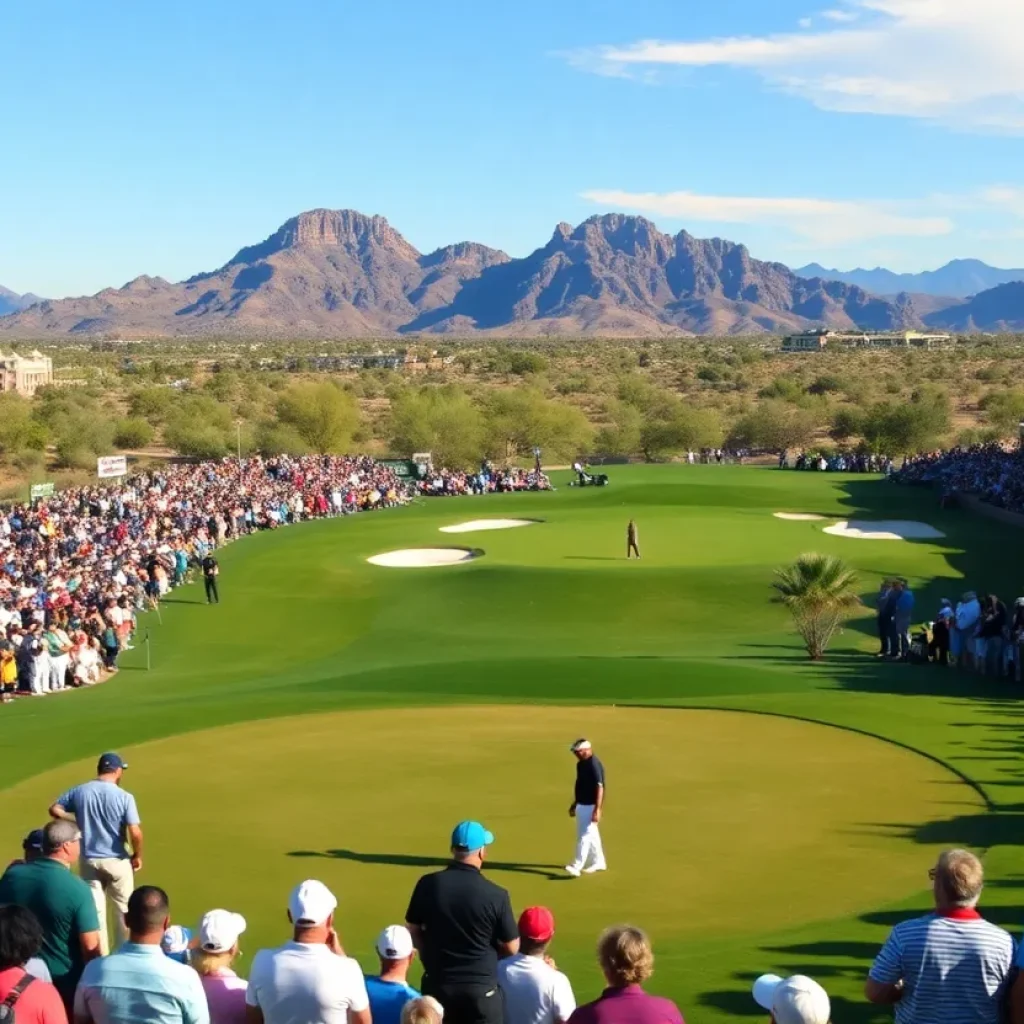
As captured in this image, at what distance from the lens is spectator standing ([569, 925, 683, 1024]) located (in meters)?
6.37

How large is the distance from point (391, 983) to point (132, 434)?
8409 cm

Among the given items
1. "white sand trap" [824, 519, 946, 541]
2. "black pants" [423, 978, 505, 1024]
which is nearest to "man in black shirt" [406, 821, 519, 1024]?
"black pants" [423, 978, 505, 1024]

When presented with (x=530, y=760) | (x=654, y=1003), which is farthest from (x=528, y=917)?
(x=530, y=760)

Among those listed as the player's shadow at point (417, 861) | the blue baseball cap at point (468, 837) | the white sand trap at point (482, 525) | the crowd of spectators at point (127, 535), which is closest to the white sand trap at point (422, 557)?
the white sand trap at point (482, 525)

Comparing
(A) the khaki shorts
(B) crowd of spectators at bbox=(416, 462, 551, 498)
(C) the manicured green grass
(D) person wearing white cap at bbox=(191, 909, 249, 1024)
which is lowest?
(C) the manicured green grass

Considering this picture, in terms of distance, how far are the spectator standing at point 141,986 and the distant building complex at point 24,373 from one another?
11007cm

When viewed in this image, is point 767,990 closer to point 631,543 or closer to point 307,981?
point 307,981

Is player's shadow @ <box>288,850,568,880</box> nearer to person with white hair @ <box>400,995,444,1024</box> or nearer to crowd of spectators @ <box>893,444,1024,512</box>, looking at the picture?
person with white hair @ <box>400,995,444,1024</box>

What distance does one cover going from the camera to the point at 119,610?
30.3 m

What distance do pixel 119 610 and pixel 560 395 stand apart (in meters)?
90.7

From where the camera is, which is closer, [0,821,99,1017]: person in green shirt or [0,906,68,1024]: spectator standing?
[0,906,68,1024]: spectator standing

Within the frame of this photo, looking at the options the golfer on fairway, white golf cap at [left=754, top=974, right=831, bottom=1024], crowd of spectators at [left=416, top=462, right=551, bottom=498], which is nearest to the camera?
white golf cap at [left=754, top=974, right=831, bottom=1024]

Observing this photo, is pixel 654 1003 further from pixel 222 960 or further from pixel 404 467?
pixel 404 467

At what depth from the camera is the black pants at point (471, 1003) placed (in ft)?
25.3
